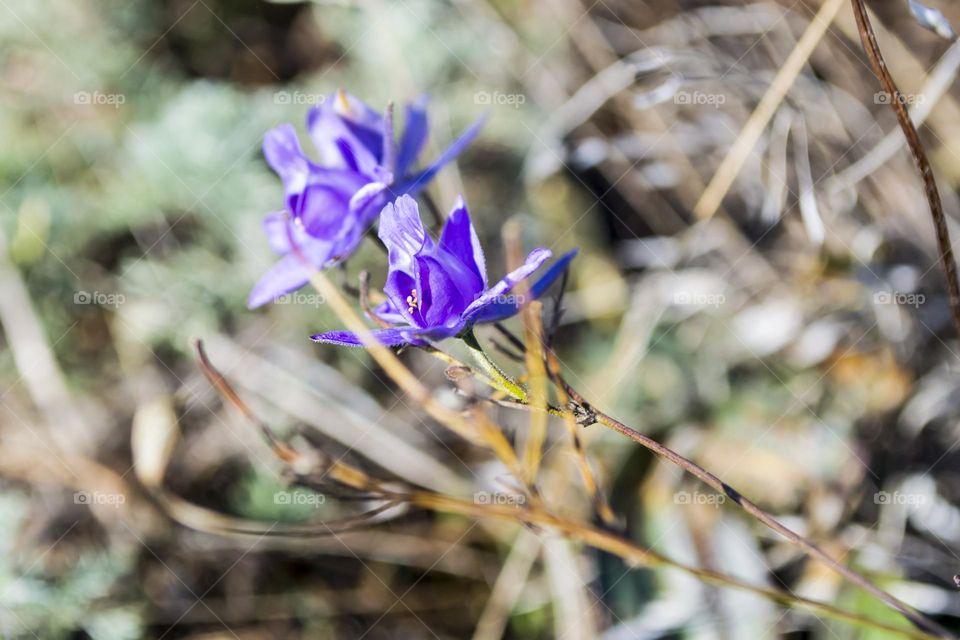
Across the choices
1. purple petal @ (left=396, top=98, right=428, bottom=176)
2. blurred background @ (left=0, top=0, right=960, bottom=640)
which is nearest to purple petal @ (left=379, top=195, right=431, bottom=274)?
purple petal @ (left=396, top=98, right=428, bottom=176)

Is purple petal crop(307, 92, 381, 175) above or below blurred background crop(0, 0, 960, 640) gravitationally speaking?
above

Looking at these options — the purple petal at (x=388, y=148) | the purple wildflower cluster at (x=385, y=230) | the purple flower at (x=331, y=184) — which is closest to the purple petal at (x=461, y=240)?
the purple wildflower cluster at (x=385, y=230)

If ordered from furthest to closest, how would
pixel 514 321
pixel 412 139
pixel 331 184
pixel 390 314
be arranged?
pixel 514 321
pixel 412 139
pixel 331 184
pixel 390 314

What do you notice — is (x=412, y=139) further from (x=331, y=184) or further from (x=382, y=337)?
(x=382, y=337)

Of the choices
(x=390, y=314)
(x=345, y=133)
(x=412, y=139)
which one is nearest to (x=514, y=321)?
(x=412, y=139)

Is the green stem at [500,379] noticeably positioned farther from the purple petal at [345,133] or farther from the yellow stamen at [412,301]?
the purple petal at [345,133]

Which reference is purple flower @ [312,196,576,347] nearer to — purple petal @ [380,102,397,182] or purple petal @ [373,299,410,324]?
purple petal @ [373,299,410,324]

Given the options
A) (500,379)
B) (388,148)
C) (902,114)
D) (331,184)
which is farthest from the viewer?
(388,148)

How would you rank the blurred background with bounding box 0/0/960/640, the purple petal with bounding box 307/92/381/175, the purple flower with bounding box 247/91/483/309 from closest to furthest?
the purple flower with bounding box 247/91/483/309 < the purple petal with bounding box 307/92/381/175 < the blurred background with bounding box 0/0/960/640
